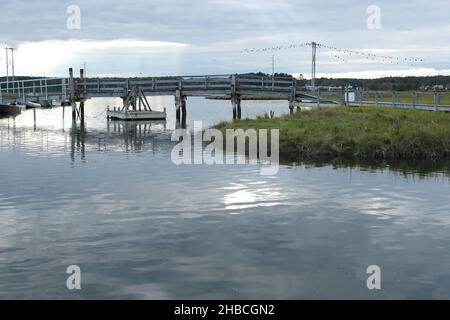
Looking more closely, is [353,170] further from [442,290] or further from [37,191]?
[442,290]

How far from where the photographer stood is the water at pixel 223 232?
36.6 ft

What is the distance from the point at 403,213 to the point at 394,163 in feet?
34.7

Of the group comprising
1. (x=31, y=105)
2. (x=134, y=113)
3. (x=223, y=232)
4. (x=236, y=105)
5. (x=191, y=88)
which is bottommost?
(x=223, y=232)

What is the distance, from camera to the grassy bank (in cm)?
2897

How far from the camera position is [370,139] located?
29859 mm

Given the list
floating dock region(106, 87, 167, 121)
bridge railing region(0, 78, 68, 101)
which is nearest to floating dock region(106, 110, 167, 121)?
floating dock region(106, 87, 167, 121)

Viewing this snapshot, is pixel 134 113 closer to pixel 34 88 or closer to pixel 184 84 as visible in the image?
pixel 184 84

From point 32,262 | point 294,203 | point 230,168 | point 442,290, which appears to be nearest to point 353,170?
point 230,168

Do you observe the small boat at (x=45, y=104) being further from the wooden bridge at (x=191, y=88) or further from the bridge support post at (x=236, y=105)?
the bridge support post at (x=236, y=105)

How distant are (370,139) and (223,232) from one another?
1696cm

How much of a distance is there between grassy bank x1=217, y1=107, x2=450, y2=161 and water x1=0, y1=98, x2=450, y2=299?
12.7ft

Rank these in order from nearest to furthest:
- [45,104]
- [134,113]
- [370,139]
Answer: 1. [370,139]
2. [134,113]
3. [45,104]

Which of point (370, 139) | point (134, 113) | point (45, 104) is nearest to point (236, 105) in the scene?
point (134, 113)
